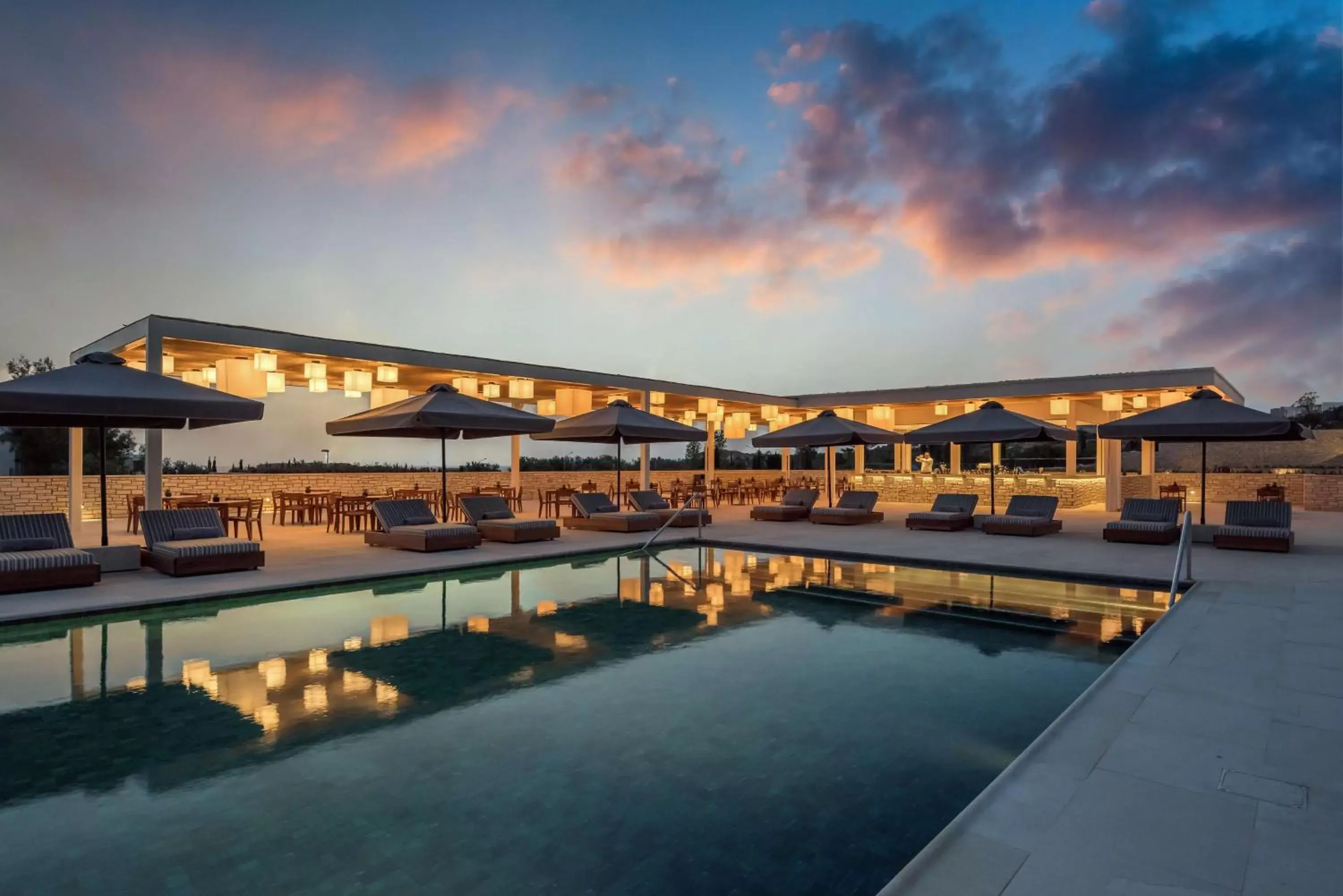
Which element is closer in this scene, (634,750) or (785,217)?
(634,750)

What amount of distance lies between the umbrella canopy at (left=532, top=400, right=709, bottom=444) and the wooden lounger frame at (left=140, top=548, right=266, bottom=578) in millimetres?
5574

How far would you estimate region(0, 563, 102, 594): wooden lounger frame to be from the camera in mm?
7133

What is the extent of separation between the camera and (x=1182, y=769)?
306cm

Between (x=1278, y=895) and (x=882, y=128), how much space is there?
1575 cm

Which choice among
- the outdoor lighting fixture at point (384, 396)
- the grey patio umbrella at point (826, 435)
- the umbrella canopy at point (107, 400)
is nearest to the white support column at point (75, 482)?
the umbrella canopy at point (107, 400)

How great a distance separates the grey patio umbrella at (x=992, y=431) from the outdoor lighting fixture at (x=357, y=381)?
34.6ft

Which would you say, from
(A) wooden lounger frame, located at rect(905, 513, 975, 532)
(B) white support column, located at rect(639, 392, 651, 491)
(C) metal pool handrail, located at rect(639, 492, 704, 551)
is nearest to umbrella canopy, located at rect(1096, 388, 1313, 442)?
(A) wooden lounger frame, located at rect(905, 513, 975, 532)

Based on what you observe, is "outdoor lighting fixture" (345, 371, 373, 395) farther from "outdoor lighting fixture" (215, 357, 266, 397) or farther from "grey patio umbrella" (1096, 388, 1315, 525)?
"grey patio umbrella" (1096, 388, 1315, 525)

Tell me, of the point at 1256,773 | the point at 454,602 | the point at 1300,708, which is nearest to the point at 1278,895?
the point at 1256,773

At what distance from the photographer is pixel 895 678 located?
16.0ft

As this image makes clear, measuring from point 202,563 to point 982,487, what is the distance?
58.8ft

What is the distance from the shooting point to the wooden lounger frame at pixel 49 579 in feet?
23.4

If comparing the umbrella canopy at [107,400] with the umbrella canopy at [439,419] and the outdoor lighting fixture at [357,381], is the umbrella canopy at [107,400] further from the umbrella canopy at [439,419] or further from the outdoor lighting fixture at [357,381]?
the outdoor lighting fixture at [357,381]

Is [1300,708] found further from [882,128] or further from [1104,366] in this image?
[1104,366]
